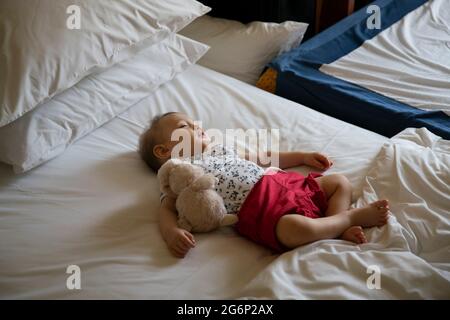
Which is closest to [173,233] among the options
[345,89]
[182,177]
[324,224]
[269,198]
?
[182,177]

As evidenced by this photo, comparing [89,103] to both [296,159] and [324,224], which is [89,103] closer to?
[296,159]

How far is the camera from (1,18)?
1167 mm

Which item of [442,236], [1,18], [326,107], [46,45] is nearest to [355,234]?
[442,236]

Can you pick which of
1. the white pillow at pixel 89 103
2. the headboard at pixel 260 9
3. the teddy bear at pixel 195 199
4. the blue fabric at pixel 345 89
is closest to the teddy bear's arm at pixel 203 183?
the teddy bear at pixel 195 199

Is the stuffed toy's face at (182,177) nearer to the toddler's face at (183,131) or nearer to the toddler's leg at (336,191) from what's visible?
the toddler's face at (183,131)

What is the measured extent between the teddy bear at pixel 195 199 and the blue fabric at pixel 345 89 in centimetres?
65

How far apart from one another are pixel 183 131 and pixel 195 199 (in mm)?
248

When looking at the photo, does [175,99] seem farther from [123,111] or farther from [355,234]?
[355,234]

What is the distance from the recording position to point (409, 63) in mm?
1622

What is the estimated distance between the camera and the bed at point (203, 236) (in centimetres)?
91

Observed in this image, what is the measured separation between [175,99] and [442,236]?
3.00ft
